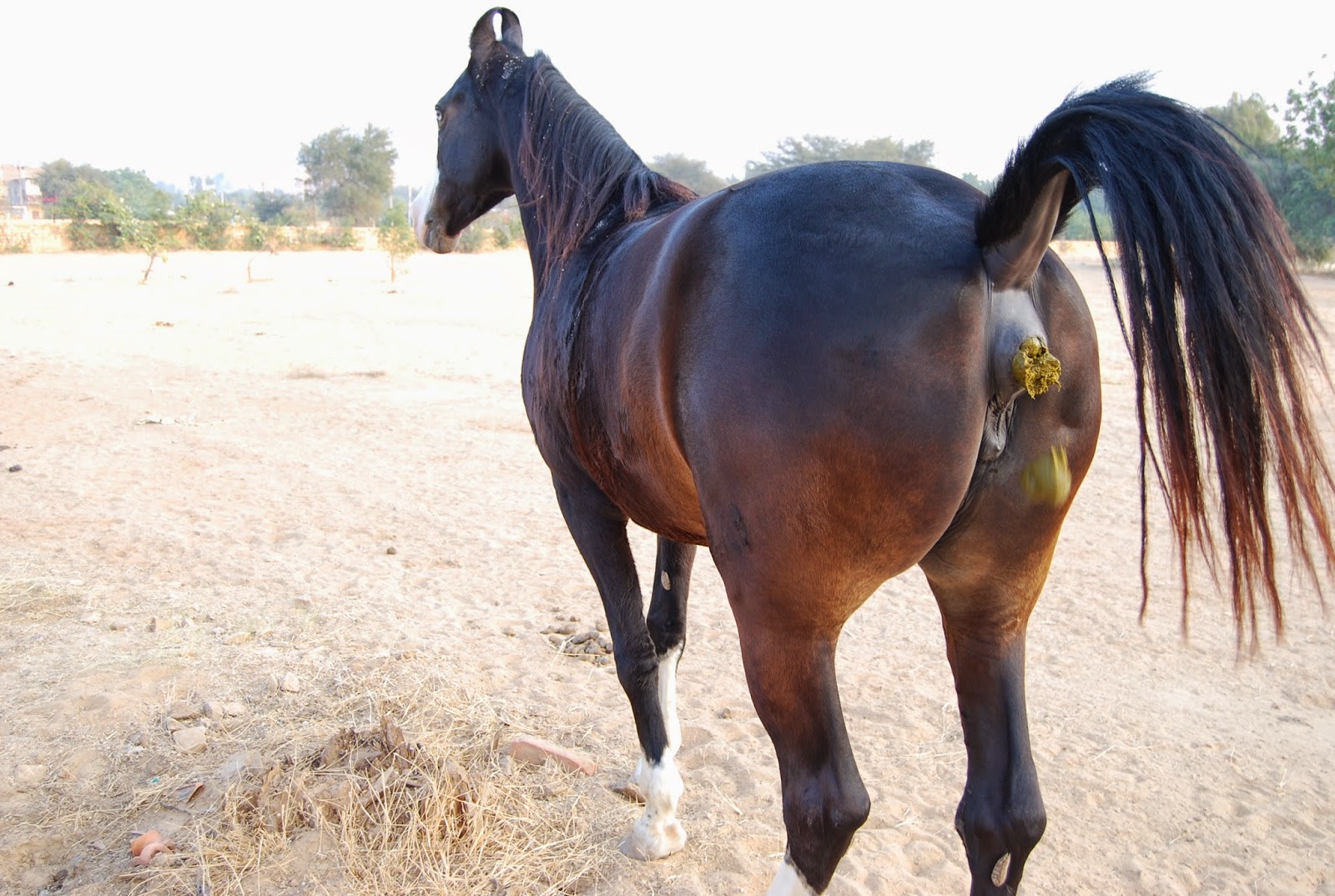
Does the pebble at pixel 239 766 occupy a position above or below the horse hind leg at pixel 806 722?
below

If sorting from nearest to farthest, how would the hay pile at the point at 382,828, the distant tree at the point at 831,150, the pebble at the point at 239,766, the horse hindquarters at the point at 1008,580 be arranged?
the horse hindquarters at the point at 1008,580, the hay pile at the point at 382,828, the pebble at the point at 239,766, the distant tree at the point at 831,150

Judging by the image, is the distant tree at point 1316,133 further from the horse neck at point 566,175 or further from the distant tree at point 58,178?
the distant tree at point 58,178

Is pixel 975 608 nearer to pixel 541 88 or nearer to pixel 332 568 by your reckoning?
pixel 541 88

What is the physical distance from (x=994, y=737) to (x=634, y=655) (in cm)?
109

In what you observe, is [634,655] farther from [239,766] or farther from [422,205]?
[422,205]

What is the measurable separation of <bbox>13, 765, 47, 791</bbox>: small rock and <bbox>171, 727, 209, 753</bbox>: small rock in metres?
0.38

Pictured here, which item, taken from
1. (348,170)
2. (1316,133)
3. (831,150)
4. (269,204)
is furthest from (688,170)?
(1316,133)

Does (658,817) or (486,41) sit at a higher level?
(486,41)

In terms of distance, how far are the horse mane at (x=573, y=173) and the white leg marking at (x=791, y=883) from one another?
70.0 inches

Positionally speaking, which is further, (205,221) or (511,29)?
(205,221)

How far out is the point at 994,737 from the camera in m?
2.12

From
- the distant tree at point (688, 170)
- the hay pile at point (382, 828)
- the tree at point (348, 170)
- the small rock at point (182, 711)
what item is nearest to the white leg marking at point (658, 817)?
the hay pile at point (382, 828)

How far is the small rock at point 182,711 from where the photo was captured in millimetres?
3377

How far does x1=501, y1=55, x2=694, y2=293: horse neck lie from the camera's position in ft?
9.36
